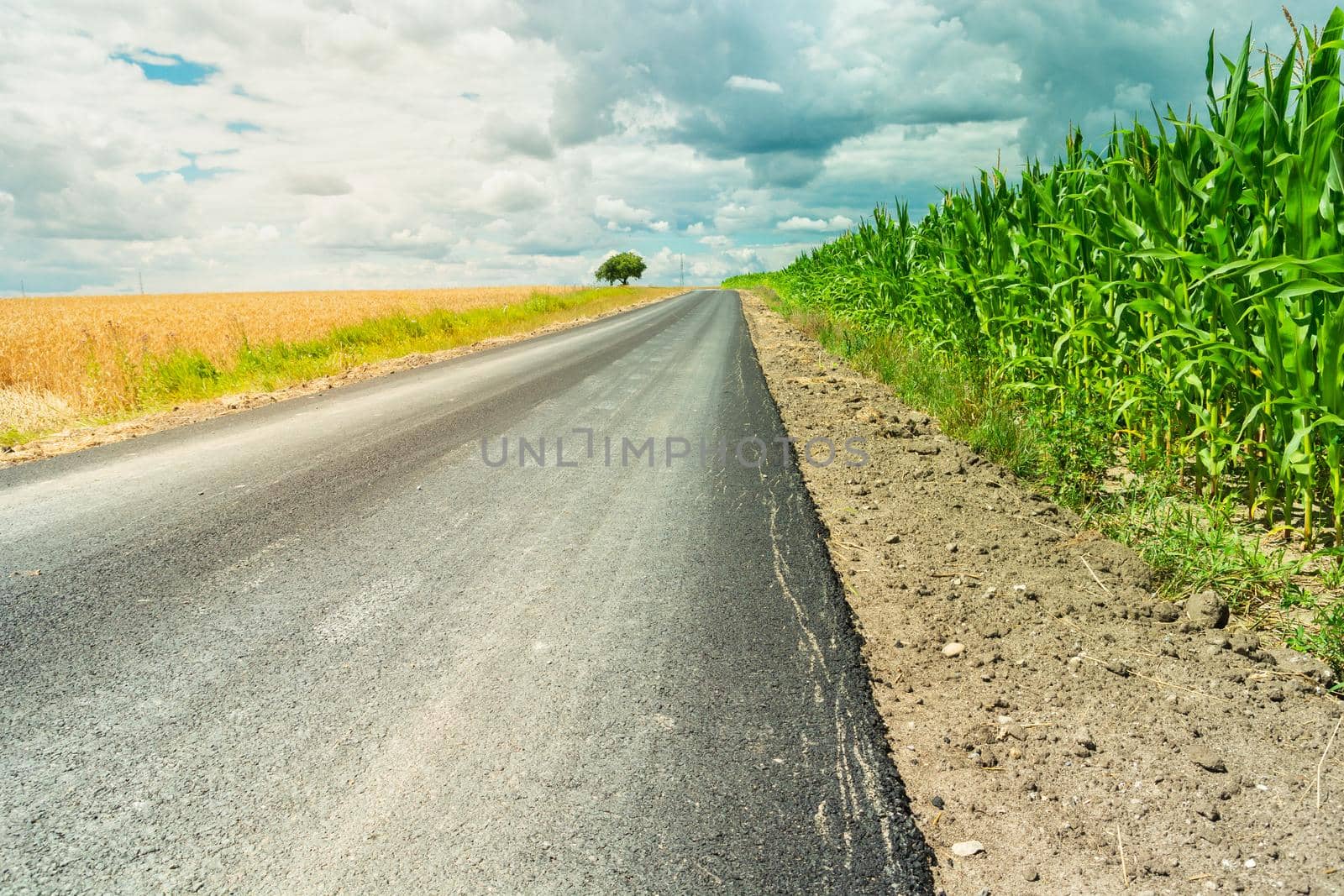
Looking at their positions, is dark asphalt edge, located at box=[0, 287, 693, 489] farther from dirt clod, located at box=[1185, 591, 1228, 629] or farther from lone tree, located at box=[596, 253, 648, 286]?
lone tree, located at box=[596, 253, 648, 286]

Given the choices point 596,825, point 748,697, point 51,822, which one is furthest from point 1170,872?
point 51,822

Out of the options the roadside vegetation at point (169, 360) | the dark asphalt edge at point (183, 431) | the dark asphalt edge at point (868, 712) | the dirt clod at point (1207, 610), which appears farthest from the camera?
the roadside vegetation at point (169, 360)

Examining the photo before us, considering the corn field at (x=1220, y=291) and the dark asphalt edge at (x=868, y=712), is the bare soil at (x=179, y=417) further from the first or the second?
the corn field at (x=1220, y=291)

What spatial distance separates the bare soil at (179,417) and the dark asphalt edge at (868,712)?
730 centimetres

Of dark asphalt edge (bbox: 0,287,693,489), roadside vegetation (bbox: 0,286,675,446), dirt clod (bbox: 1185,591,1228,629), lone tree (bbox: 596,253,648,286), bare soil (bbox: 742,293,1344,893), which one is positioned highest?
lone tree (bbox: 596,253,648,286)

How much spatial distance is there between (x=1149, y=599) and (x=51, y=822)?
14.0 ft

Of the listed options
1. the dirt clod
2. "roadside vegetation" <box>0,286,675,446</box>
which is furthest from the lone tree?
the dirt clod

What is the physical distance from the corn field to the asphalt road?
236 centimetres

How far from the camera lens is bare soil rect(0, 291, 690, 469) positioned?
7.16 metres

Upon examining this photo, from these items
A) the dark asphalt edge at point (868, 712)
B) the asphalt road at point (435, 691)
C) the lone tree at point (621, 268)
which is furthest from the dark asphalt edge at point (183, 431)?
the lone tree at point (621, 268)

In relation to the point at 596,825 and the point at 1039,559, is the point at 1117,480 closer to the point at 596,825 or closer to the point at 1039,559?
the point at 1039,559

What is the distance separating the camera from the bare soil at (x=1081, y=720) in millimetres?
1963

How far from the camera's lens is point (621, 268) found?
115250 mm

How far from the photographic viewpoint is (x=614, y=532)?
4.42 meters
